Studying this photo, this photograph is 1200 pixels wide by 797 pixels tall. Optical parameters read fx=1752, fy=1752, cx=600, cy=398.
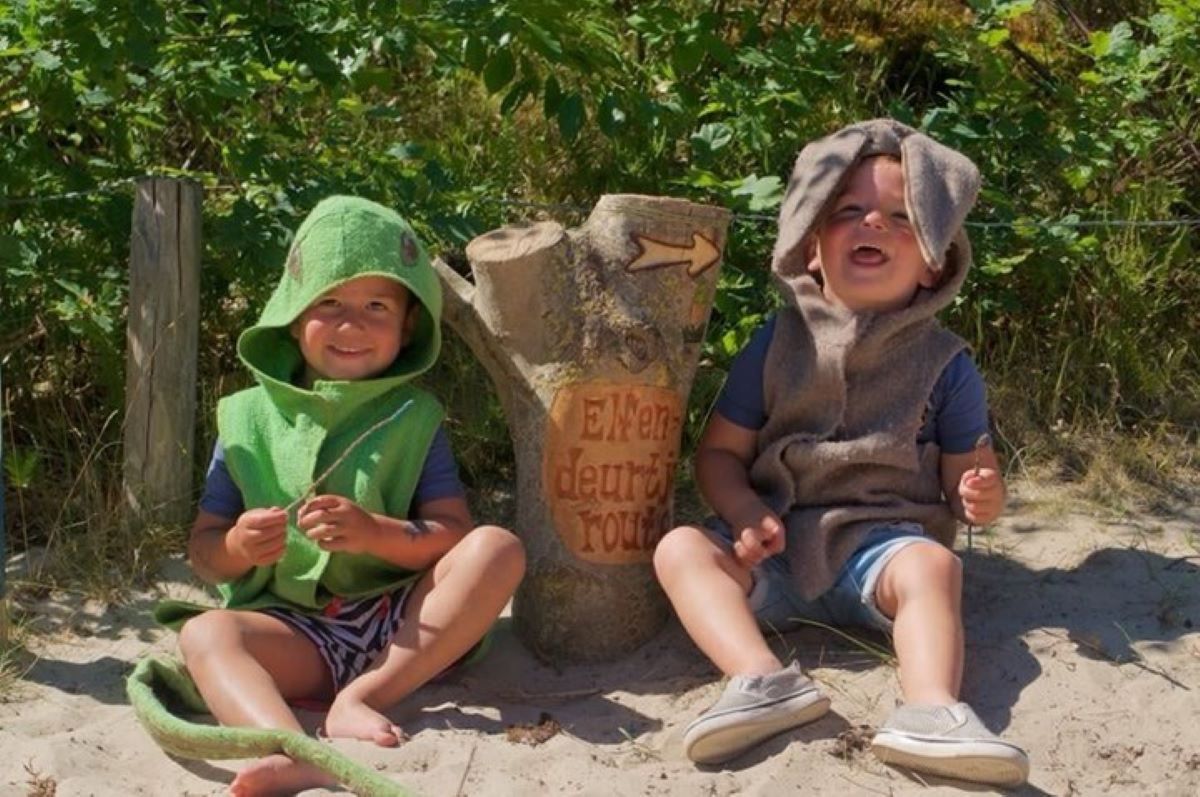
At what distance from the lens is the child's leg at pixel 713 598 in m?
3.33

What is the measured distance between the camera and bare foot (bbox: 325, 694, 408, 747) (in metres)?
3.26

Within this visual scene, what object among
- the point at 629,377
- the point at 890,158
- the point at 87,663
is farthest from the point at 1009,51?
the point at 87,663

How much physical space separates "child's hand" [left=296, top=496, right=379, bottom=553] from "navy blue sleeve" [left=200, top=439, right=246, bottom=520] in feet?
0.82

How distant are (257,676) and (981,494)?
1.46 metres


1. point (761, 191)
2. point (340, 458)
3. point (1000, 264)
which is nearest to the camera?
point (340, 458)

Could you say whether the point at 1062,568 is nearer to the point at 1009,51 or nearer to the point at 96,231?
the point at 1009,51

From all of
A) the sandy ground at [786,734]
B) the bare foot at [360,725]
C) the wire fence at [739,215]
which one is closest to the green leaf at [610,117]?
the wire fence at [739,215]

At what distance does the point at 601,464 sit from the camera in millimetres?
3764

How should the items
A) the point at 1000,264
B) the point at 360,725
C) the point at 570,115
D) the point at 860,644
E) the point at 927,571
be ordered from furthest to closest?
the point at 1000,264, the point at 570,115, the point at 860,644, the point at 927,571, the point at 360,725

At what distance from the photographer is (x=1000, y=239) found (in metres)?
4.90

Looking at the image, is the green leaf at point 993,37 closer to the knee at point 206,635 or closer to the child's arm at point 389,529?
the child's arm at point 389,529

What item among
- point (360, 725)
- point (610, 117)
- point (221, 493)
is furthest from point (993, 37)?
point (360, 725)

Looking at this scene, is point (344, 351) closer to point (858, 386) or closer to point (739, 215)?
point (858, 386)

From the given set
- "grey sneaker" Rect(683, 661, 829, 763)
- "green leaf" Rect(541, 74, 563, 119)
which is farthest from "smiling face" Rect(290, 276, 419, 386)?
"grey sneaker" Rect(683, 661, 829, 763)
